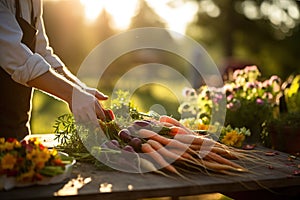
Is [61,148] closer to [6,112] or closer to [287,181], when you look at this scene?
[6,112]

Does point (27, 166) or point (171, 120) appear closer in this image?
point (27, 166)

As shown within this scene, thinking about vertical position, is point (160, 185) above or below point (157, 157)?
below

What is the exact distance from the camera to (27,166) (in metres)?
1.81

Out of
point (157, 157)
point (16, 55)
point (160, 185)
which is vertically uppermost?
point (16, 55)

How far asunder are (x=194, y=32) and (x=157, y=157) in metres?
18.5

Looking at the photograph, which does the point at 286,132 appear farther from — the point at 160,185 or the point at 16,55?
the point at 16,55

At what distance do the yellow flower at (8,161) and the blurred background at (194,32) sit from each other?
7.08 metres

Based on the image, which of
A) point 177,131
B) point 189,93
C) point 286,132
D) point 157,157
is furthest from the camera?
point 189,93

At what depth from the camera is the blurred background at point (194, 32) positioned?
Answer: 14383mm

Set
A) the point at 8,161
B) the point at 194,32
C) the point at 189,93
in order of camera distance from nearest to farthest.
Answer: the point at 8,161 → the point at 189,93 → the point at 194,32

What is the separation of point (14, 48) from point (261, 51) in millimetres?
16709

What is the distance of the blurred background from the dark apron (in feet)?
20.4

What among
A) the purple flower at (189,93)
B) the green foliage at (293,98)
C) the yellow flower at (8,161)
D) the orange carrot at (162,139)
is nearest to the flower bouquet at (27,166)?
the yellow flower at (8,161)

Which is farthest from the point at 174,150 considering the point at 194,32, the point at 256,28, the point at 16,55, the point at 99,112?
the point at 194,32
